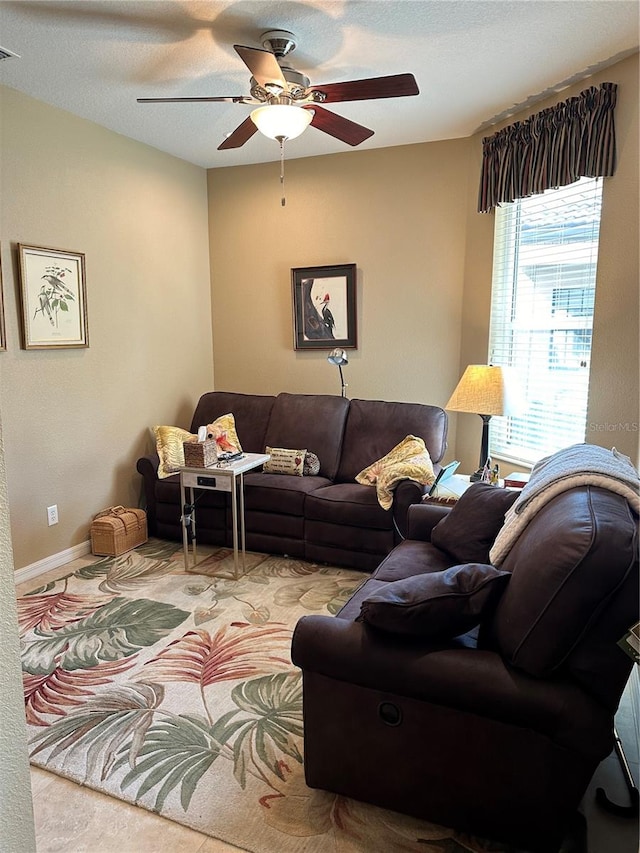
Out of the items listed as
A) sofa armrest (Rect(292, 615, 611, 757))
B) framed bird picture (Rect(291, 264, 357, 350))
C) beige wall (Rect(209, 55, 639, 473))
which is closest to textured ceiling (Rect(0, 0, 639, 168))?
beige wall (Rect(209, 55, 639, 473))

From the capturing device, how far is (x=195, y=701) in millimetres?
2305

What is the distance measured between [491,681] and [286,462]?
2.72 m

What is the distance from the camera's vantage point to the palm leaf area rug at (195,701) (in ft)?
5.68

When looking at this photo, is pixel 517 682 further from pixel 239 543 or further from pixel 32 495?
pixel 32 495

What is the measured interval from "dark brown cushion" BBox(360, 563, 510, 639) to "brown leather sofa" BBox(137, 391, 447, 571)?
67.9 inches

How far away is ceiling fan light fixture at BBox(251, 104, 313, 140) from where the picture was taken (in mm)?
2535

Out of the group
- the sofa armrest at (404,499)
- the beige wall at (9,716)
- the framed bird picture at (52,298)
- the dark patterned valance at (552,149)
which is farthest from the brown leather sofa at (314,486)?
the beige wall at (9,716)

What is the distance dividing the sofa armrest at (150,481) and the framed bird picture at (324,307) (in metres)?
1.53

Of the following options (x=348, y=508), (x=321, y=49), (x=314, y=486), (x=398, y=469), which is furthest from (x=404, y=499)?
(x=321, y=49)

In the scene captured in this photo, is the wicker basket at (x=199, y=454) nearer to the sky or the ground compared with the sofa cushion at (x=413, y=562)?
nearer to the sky

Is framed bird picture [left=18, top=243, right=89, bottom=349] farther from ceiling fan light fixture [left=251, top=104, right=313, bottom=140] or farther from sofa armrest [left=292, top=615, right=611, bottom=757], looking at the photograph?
sofa armrest [left=292, top=615, right=611, bottom=757]

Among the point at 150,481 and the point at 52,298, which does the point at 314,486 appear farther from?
the point at 52,298

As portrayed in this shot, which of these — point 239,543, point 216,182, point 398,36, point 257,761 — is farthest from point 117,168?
point 257,761

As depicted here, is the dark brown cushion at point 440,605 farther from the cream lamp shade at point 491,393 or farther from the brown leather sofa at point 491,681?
the cream lamp shade at point 491,393
